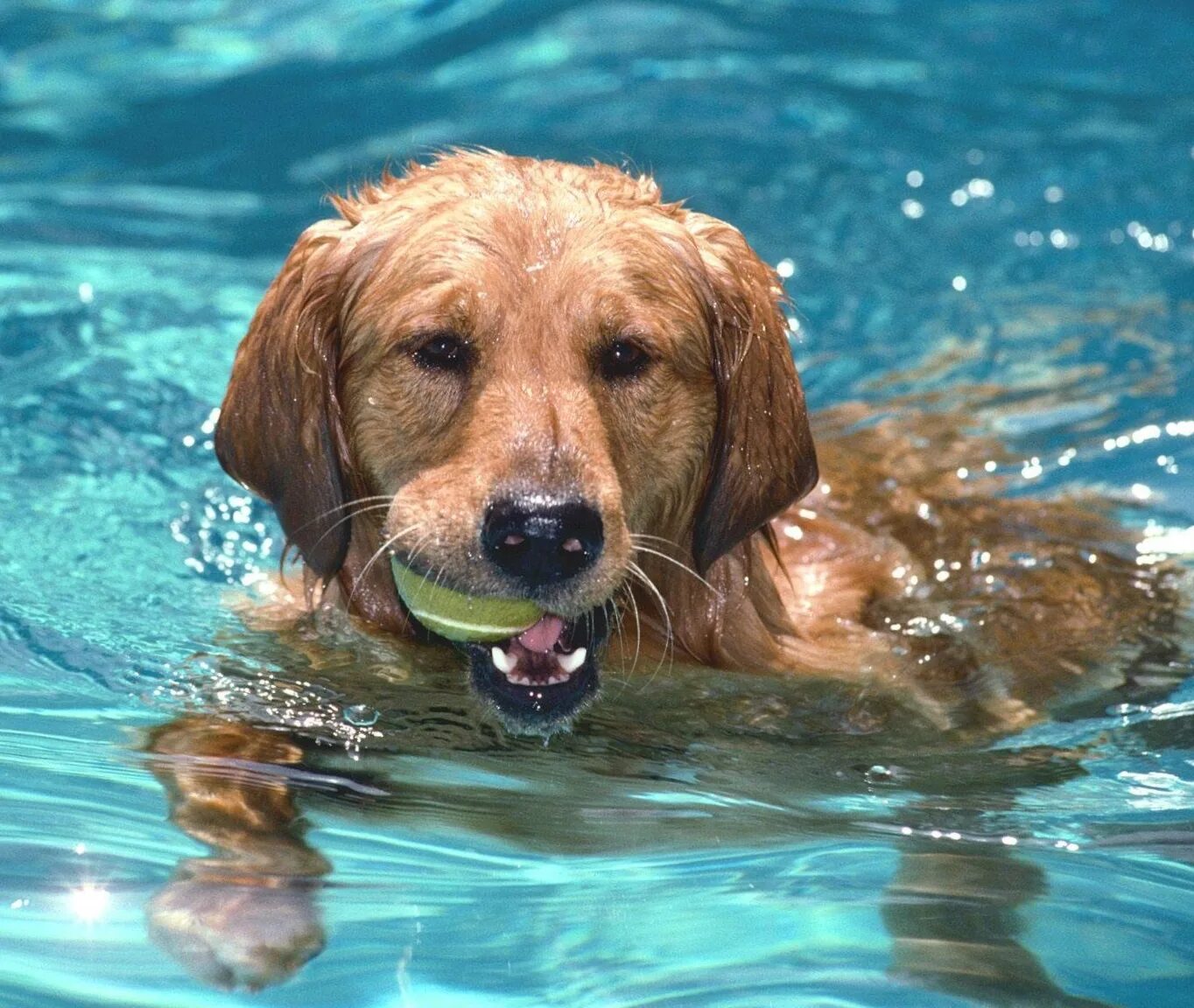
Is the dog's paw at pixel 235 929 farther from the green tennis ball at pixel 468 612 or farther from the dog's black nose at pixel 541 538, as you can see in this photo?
the dog's black nose at pixel 541 538

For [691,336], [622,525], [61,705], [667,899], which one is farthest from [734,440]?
[61,705]

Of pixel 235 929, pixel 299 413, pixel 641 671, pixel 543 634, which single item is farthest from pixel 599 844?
pixel 299 413

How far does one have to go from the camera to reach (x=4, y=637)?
539 cm

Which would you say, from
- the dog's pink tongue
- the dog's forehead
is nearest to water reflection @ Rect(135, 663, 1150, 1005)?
the dog's pink tongue

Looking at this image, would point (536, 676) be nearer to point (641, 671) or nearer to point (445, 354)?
point (641, 671)

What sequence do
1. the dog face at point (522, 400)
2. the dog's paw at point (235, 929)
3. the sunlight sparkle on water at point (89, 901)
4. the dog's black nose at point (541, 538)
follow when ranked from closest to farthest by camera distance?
the dog's paw at point (235, 929), the sunlight sparkle on water at point (89, 901), the dog's black nose at point (541, 538), the dog face at point (522, 400)

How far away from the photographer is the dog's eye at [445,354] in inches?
186

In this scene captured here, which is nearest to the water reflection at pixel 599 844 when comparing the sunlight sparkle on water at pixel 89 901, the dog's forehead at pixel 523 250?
the sunlight sparkle on water at pixel 89 901

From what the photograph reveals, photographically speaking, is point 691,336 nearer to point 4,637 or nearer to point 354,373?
point 354,373

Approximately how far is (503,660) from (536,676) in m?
0.10

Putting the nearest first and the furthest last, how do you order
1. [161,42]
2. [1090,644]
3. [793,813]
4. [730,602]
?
[793,813] → [730,602] → [1090,644] → [161,42]

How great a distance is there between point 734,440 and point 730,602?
520 mm

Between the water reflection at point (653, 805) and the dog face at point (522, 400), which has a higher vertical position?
the dog face at point (522, 400)

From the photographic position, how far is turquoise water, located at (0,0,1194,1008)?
4.15 meters
